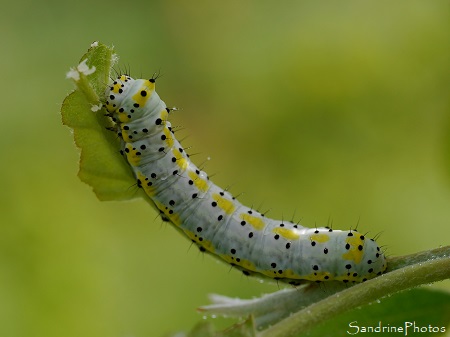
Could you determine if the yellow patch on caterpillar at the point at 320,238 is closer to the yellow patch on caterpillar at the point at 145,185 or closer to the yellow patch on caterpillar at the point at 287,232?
the yellow patch on caterpillar at the point at 287,232

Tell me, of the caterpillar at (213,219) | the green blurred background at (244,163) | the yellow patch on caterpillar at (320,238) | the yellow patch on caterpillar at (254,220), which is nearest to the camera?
the caterpillar at (213,219)

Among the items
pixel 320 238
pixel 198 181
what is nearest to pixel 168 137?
pixel 198 181

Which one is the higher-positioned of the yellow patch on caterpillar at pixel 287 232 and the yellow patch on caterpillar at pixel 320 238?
the yellow patch on caterpillar at pixel 287 232

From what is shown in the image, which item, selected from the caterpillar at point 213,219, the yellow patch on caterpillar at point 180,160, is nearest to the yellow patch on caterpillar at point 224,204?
the caterpillar at point 213,219

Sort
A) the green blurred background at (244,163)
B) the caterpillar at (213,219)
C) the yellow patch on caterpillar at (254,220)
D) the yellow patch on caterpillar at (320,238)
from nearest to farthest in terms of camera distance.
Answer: the caterpillar at (213,219) → the yellow patch on caterpillar at (320,238) → the yellow patch on caterpillar at (254,220) → the green blurred background at (244,163)

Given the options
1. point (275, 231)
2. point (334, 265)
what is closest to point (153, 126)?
point (275, 231)

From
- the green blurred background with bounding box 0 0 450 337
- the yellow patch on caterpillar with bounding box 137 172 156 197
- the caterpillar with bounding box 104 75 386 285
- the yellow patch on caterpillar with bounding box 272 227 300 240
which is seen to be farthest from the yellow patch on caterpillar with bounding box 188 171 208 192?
the green blurred background with bounding box 0 0 450 337

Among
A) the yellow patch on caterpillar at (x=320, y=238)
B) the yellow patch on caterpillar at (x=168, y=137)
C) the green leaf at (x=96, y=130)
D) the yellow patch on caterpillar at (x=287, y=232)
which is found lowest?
the green leaf at (x=96, y=130)

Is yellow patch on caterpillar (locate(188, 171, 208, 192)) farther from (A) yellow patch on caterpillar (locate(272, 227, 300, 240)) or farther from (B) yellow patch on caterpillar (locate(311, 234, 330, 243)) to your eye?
(B) yellow patch on caterpillar (locate(311, 234, 330, 243))

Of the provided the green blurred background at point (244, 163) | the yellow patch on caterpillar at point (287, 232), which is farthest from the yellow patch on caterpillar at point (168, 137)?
the green blurred background at point (244, 163)

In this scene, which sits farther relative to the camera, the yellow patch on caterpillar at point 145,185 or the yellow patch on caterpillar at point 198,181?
the yellow patch on caterpillar at point 198,181
